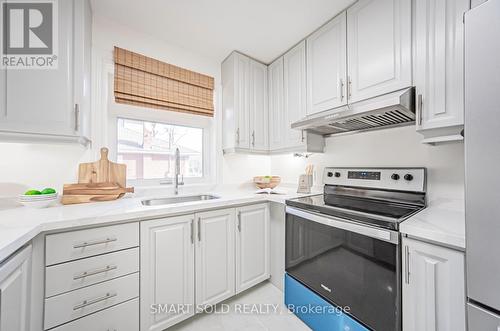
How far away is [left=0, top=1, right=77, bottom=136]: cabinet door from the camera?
1081mm

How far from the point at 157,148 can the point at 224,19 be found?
1299mm

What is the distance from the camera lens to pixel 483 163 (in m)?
0.62

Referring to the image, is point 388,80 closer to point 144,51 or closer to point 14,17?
point 144,51

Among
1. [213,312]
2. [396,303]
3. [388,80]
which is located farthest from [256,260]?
[388,80]

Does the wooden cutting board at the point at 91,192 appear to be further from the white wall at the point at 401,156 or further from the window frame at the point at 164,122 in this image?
the white wall at the point at 401,156

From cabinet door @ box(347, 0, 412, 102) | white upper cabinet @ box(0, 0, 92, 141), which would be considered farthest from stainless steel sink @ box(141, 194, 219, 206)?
cabinet door @ box(347, 0, 412, 102)

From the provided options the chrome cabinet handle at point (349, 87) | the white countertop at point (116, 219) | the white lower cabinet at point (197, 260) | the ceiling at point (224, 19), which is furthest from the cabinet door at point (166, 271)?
the ceiling at point (224, 19)

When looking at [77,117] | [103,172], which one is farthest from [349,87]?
[103,172]

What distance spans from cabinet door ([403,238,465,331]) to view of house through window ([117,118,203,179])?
1.87 m

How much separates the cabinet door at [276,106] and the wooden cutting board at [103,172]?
1.46m

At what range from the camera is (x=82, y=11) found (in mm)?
1273

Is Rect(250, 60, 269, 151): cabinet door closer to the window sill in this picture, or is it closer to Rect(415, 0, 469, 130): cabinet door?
the window sill

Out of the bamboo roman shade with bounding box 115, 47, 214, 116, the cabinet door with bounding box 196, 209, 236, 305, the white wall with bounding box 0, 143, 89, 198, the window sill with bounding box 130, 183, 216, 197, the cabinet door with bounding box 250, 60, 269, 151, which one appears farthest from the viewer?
the cabinet door with bounding box 250, 60, 269, 151

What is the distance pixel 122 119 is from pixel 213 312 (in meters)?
1.84
